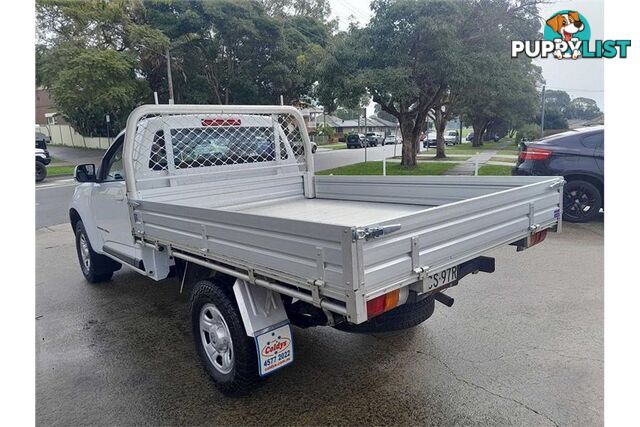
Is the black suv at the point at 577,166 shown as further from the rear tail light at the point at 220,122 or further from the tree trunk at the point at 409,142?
the tree trunk at the point at 409,142

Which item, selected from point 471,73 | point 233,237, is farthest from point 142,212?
point 471,73

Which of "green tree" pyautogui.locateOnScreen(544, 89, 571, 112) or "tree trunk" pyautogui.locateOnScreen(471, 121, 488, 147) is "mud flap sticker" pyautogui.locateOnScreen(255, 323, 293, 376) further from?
"green tree" pyautogui.locateOnScreen(544, 89, 571, 112)

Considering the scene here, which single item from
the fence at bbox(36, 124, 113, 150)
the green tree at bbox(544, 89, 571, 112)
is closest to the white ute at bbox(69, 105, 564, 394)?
the fence at bbox(36, 124, 113, 150)

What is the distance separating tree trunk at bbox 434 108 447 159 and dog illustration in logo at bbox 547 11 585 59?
14062mm

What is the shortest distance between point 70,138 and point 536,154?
4494cm

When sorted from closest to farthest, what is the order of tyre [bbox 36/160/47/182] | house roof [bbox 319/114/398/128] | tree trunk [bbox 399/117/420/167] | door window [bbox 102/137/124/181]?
door window [bbox 102/137/124/181] → tyre [bbox 36/160/47/182] → tree trunk [bbox 399/117/420/167] → house roof [bbox 319/114/398/128]

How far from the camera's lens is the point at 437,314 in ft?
14.3

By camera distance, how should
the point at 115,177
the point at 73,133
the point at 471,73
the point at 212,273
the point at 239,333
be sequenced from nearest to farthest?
the point at 239,333, the point at 212,273, the point at 115,177, the point at 471,73, the point at 73,133

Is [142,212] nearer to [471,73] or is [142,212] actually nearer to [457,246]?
[457,246]

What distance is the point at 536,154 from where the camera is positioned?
8.08m

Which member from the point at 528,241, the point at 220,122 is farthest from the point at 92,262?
the point at 528,241

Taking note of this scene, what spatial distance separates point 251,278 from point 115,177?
2760mm

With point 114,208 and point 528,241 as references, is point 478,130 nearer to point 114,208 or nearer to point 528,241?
point 528,241

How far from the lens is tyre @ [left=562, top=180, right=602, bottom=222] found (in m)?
7.75
